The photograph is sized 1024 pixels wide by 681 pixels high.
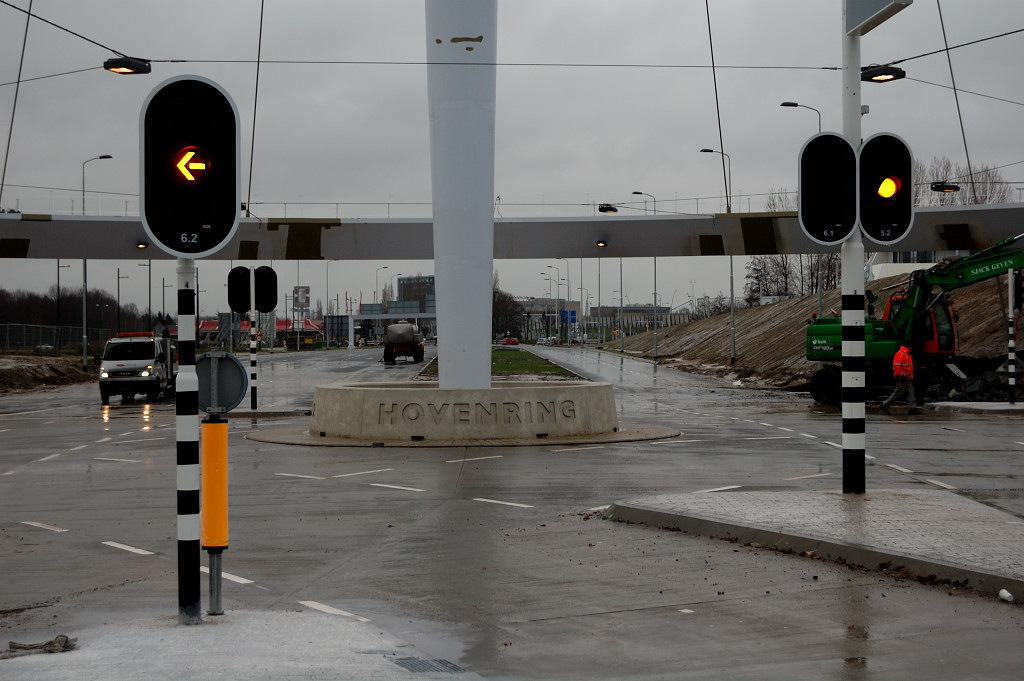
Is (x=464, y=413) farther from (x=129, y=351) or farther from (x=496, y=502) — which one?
(x=129, y=351)

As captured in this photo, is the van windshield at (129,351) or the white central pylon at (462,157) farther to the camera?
the van windshield at (129,351)

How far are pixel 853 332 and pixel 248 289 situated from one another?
21.2m

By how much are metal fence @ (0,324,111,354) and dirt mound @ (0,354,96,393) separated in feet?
16.8

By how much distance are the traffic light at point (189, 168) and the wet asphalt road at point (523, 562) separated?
246cm

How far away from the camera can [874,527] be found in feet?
32.4

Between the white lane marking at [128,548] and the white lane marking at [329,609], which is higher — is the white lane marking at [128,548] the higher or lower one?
the lower one

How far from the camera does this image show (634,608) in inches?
299

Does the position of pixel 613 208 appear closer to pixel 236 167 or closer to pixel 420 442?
pixel 420 442

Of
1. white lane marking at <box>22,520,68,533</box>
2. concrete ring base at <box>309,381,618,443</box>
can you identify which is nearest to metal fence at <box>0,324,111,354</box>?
concrete ring base at <box>309,381,618,443</box>

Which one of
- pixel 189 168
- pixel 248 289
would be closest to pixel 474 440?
pixel 248 289

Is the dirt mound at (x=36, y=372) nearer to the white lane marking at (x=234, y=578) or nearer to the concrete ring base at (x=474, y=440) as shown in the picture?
the concrete ring base at (x=474, y=440)

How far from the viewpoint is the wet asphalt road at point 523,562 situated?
6.57 m

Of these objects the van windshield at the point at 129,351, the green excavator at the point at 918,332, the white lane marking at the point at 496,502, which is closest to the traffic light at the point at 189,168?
the white lane marking at the point at 496,502

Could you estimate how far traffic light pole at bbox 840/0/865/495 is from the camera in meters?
11.6
